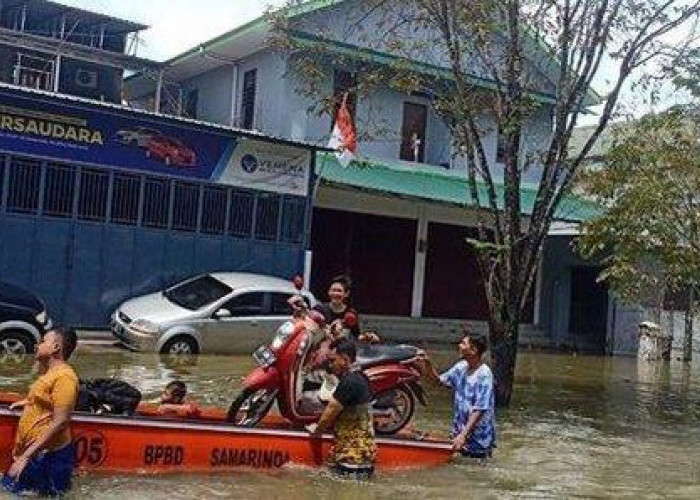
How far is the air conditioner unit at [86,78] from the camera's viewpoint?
28956 millimetres

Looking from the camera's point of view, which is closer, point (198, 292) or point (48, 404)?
point (48, 404)

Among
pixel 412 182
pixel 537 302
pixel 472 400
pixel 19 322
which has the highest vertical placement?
pixel 412 182

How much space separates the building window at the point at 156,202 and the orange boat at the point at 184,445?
1166 centimetres

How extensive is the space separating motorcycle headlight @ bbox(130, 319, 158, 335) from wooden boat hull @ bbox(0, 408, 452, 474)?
9277 mm

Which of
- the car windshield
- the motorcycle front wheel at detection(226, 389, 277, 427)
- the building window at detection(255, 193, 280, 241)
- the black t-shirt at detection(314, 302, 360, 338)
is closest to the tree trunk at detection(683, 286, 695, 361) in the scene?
the building window at detection(255, 193, 280, 241)

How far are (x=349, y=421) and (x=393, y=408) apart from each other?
2.41m

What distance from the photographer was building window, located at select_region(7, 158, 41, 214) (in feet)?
60.7

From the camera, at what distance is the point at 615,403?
57.7 feet

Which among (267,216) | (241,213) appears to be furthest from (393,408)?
(267,216)

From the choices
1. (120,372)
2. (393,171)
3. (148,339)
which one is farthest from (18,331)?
(393,171)

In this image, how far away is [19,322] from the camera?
605 inches

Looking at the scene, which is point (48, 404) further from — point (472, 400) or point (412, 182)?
point (412, 182)

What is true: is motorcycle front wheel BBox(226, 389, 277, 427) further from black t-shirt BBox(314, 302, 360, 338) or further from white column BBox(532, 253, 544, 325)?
white column BBox(532, 253, 544, 325)

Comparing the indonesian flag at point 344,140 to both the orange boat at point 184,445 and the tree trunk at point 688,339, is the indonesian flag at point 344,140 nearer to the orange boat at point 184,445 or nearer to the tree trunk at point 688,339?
the tree trunk at point 688,339
